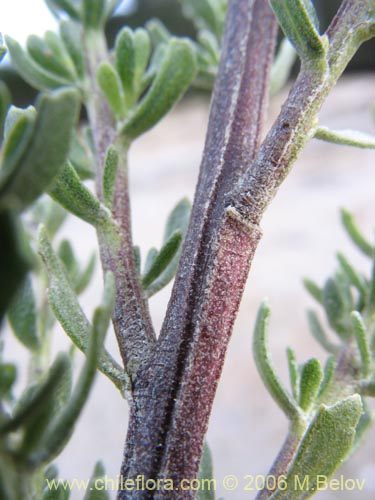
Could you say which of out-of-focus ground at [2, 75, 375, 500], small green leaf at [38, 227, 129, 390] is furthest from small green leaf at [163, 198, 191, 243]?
Result: out-of-focus ground at [2, 75, 375, 500]

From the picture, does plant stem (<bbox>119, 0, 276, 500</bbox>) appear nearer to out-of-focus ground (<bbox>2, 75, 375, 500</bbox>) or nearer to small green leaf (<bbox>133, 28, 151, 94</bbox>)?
small green leaf (<bbox>133, 28, 151, 94</bbox>)

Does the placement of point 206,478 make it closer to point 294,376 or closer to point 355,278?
point 294,376

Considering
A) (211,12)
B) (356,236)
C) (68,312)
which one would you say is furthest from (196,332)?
(211,12)

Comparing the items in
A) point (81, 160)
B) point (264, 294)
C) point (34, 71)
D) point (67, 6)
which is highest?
point (264, 294)

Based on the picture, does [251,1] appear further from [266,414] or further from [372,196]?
[372,196]

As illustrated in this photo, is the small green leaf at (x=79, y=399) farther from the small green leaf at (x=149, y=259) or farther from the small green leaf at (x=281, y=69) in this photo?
the small green leaf at (x=281, y=69)

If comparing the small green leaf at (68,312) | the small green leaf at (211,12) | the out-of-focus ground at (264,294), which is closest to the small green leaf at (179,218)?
the small green leaf at (68,312)
